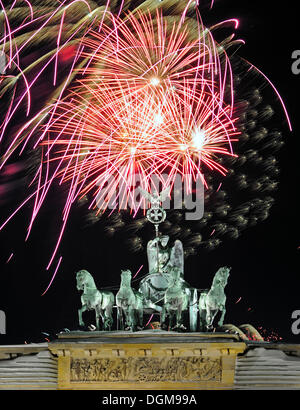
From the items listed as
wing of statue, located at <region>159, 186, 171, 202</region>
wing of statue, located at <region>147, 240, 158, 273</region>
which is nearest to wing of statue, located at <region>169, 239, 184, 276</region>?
wing of statue, located at <region>147, 240, 158, 273</region>

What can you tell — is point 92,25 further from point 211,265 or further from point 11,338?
point 11,338

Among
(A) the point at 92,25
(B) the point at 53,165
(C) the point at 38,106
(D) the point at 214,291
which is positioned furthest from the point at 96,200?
(D) the point at 214,291

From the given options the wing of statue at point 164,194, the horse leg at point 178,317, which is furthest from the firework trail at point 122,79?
the horse leg at point 178,317

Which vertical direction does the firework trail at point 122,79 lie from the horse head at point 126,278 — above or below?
above

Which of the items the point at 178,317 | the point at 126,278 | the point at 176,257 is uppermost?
the point at 176,257

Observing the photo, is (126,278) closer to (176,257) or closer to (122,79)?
(176,257)

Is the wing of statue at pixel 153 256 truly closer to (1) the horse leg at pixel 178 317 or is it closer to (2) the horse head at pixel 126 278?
(2) the horse head at pixel 126 278

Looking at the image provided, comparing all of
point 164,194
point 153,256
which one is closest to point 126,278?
point 153,256

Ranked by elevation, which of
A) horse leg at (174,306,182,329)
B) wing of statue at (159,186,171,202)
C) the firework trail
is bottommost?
horse leg at (174,306,182,329)

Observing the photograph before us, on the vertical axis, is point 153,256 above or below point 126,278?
above

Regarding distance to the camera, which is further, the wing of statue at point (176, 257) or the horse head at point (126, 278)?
the wing of statue at point (176, 257)

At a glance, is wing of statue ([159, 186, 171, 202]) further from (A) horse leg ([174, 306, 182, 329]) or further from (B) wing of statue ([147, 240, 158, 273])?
(A) horse leg ([174, 306, 182, 329])

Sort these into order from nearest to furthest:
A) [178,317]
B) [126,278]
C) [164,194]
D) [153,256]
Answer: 1. [178,317]
2. [126,278]
3. [153,256]
4. [164,194]

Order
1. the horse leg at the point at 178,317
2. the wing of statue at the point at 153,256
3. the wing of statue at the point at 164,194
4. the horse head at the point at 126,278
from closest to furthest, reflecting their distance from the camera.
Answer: the horse leg at the point at 178,317, the horse head at the point at 126,278, the wing of statue at the point at 153,256, the wing of statue at the point at 164,194
